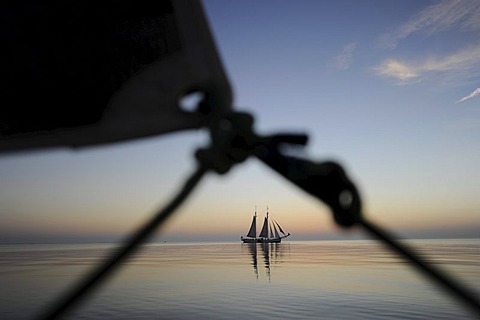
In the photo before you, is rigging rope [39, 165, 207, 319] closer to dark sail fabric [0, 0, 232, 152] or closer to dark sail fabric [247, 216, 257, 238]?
dark sail fabric [0, 0, 232, 152]

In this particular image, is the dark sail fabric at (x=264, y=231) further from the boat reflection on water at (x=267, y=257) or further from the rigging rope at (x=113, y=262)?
the rigging rope at (x=113, y=262)

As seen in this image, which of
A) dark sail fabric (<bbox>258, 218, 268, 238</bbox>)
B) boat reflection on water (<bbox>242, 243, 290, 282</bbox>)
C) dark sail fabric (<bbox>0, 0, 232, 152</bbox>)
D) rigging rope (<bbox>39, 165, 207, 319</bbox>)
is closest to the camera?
rigging rope (<bbox>39, 165, 207, 319</bbox>)

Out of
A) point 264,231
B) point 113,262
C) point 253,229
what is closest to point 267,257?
point 253,229

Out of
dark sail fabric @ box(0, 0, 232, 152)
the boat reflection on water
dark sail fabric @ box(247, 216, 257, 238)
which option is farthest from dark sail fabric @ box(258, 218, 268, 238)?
dark sail fabric @ box(0, 0, 232, 152)

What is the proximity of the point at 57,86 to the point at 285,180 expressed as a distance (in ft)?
4.04

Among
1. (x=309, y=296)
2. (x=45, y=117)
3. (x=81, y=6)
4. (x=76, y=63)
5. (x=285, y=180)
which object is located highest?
(x=81, y=6)

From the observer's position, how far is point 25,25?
1621 mm

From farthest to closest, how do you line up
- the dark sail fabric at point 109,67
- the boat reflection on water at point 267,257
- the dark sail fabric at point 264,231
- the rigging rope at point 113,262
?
1. the dark sail fabric at point 264,231
2. the boat reflection on water at point 267,257
3. the dark sail fabric at point 109,67
4. the rigging rope at point 113,262

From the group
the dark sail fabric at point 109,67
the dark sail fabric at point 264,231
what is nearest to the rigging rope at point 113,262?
the dark sail fabric at point 109,67

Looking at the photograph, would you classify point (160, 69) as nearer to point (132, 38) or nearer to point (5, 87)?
point (132, 38)

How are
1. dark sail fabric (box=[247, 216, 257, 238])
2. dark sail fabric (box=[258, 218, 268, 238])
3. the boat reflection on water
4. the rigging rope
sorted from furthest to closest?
dark sail fabric (box=[258, 218, 268, 238])
dark sail fabric (box=[247, 216, 257, 238])
the boat reflection on water
the rigging rope

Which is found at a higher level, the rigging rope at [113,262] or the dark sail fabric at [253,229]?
Answer: the dark sail fabric at [253,229]

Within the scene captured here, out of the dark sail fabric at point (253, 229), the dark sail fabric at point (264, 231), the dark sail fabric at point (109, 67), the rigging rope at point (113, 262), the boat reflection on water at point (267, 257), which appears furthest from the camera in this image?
the dark sail fabric at point (264, 231)

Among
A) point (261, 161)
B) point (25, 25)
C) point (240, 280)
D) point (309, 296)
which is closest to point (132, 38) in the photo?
point (25, 25)
